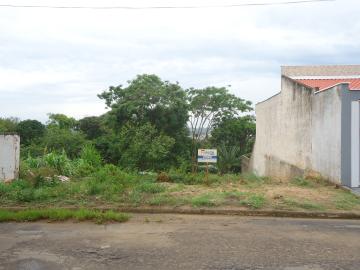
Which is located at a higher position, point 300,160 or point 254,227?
point 300,160

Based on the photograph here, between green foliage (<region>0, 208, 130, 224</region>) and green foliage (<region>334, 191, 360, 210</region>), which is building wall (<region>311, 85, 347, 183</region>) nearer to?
green foliage (<region>334, 191, 360, 210</region>)

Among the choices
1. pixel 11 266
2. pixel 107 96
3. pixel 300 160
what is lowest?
pixel 11 266

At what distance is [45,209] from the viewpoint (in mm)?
8867

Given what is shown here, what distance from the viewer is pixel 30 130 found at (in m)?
39.8

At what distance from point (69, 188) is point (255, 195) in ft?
14.9

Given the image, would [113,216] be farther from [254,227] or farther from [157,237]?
[254,227]

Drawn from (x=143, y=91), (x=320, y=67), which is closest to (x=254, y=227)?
(x=320, y=67)

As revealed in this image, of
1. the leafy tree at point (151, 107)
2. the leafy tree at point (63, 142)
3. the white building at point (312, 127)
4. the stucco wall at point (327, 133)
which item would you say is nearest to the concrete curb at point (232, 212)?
the white building at point (312, 127)

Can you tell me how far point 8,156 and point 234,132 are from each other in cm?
2558

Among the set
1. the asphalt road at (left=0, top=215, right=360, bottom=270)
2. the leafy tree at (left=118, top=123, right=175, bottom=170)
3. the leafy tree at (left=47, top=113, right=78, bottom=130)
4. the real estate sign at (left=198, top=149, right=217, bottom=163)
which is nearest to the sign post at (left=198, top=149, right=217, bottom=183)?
the real estate sign at (left=198, top=149, right=217, bottom=163)

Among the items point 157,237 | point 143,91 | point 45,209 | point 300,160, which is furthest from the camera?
point 143,91

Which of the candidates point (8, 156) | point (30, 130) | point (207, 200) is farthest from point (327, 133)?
point (30, 130)

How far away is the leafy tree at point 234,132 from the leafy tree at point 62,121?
1719cm

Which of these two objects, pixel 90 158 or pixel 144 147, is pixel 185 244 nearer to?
pixel 90 158
